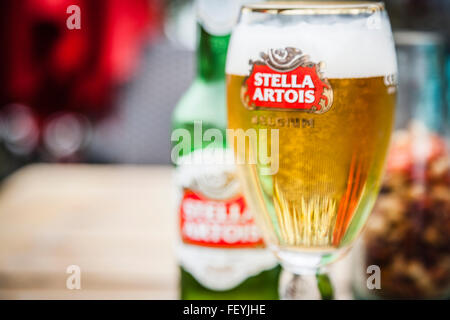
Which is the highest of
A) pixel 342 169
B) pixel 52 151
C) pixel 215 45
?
pixel 215 45

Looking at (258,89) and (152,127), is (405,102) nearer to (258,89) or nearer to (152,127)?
(258,89)

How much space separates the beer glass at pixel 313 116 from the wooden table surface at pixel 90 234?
331 millimetres

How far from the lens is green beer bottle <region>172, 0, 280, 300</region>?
689 mm

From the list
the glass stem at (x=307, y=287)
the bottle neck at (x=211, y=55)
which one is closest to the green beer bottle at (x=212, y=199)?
the bottle neck at (x=211, y=55)

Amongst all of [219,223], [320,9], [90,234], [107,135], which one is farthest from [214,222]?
[107,135]

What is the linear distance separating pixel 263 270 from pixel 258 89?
27 cm

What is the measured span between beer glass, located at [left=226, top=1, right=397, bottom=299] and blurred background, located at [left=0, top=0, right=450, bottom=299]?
293mm

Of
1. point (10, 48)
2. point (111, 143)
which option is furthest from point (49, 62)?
point (111, 143)

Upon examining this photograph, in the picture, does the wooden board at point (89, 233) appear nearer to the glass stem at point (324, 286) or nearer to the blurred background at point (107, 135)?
the blurred background at point (107, 135)

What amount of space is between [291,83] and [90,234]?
2.16 ft

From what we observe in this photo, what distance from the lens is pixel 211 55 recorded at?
817 mm

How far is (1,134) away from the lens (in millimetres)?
3342

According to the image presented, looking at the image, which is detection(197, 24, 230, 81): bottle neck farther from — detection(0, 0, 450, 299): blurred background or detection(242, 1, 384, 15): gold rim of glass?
detection(242, 1, 384, 15): gold rim of glass

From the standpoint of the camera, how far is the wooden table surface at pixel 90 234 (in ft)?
2.90
